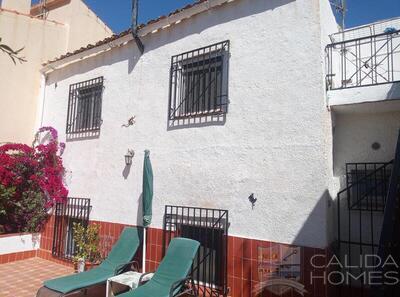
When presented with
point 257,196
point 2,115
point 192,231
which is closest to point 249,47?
point 257,196

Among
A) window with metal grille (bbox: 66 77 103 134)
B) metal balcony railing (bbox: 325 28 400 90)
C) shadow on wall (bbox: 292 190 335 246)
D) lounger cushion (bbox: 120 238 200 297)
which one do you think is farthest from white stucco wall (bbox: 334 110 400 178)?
window with metal grille (bbox: 66 77 103 134)

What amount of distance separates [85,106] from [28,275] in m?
4.97

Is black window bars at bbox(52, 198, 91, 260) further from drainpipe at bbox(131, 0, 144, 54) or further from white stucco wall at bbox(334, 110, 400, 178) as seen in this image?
white stucco wall at bbox(334, 110, 400, 178)

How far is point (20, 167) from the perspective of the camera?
9695mm

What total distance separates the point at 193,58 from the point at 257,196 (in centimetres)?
356

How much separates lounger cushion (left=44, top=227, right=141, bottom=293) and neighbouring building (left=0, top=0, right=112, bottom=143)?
19.7ft

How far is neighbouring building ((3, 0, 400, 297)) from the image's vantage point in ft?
18.0

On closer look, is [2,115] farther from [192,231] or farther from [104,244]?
[192,231]

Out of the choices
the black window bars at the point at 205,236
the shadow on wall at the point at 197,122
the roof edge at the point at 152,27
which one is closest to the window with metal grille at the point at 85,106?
the roof edge at the point at 152,27

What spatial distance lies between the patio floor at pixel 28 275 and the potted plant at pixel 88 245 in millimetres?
747

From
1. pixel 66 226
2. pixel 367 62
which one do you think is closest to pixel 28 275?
pixel 66 226

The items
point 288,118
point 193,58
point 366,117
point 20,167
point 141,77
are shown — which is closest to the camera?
point 288,118

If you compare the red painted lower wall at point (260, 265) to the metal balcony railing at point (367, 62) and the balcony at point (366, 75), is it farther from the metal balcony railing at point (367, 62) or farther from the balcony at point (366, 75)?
the metal balcony railing at point (367, 62)

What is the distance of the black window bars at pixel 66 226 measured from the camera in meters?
9.32
